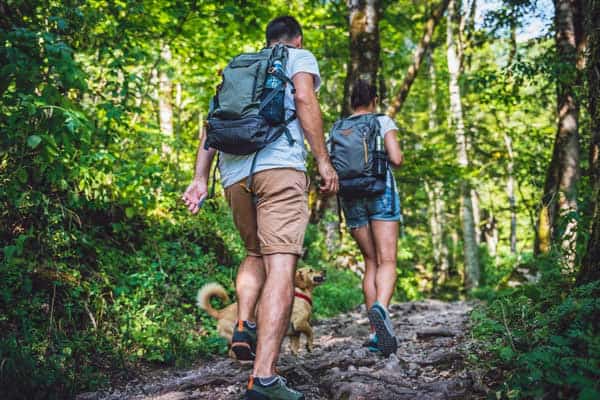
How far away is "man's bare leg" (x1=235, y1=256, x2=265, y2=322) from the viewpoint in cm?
341

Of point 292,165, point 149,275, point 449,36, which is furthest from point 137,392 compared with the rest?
point 449,36

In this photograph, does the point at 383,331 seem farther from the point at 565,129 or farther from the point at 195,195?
the point at 565,129

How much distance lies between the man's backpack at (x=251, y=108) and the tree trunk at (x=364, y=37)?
5.63 metres

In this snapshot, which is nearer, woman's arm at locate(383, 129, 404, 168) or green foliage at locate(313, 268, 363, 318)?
woman's arm at locate(383, 129, 404, 168)

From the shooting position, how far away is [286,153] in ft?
10.0

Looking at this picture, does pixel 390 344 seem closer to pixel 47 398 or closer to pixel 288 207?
pixel 288 207

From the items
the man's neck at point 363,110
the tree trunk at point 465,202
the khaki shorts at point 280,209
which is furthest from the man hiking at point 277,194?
the tree trunk at point 465,202

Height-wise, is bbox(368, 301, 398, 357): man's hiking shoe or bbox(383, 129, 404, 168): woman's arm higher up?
bbox(383, 129, 404, 168): woman's arm

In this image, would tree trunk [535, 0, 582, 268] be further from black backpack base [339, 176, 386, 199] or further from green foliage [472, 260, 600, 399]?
green foliage [472, 260, 600, 399]

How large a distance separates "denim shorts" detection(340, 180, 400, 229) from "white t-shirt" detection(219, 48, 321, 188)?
4.35 feet

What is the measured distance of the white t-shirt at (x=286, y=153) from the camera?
3049 mm

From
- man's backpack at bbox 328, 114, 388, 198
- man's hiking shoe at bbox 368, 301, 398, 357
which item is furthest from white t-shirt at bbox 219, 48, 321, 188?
man's hiking shoe at bbox 368, 301, 398, 357

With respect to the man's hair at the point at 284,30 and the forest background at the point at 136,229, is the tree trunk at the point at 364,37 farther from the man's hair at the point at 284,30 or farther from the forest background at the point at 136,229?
the man's hair at the point at 284,30

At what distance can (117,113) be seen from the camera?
4.62 m
